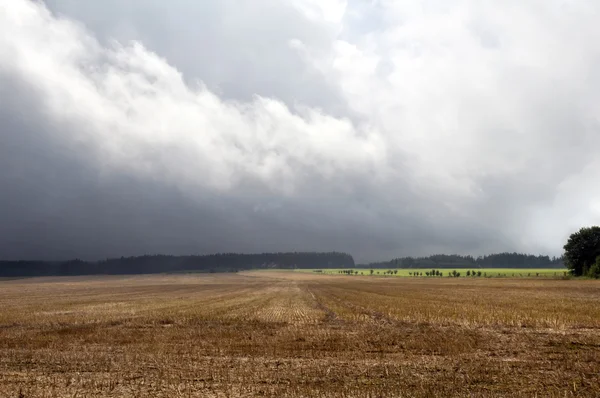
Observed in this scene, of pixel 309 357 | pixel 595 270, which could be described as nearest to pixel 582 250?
pixel 595 270

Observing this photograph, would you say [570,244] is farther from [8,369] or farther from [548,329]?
[8,369]

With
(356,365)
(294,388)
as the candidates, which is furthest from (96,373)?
(356,365)

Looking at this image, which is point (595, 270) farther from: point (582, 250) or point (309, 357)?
point (309, 357)

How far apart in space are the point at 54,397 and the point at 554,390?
14.3 meters

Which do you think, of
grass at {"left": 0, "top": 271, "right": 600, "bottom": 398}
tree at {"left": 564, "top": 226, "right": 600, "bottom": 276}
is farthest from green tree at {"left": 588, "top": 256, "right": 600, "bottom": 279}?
grass at {"left": 0, "top": 271, "right": 600, "bottom": 398}

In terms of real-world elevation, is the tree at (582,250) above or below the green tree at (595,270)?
above

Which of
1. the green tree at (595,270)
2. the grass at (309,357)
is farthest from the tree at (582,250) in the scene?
the grass at (309,357)

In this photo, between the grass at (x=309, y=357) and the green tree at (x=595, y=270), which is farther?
the green tree at (x=595, y=270)

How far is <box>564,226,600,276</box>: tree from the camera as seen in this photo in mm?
102562

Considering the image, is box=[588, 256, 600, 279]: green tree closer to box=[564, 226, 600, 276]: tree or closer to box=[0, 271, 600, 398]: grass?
box=[564, 226, 600, 276]: tree

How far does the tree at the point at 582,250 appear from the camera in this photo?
103 m

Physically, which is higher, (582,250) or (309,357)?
(582,250)

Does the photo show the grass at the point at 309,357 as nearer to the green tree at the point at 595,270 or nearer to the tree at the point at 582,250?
the green tree at the point at 595,270

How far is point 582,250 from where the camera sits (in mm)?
104500
